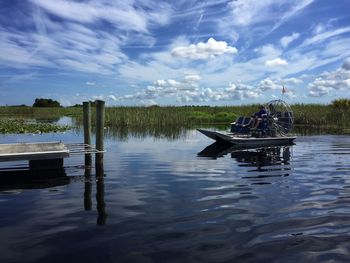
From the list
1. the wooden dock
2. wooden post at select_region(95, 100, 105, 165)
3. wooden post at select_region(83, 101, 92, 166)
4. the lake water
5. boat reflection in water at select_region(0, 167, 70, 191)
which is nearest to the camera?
the lake water

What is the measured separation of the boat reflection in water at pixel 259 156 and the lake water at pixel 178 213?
0.13m

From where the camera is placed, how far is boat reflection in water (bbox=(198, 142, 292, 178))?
1481 cm

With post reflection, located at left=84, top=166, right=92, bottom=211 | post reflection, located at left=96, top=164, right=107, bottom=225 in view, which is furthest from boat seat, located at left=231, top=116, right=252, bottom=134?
post reflection, located at left=84, top=166, right=92, bottom=211

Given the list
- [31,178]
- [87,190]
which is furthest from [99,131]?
[87,190]

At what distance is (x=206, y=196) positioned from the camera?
10.4m

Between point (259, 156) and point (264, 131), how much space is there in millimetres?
4550

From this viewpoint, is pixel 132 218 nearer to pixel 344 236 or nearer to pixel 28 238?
pixel 28 238

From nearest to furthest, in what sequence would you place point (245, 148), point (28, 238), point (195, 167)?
point (28, 238) < point (195, 167) < point (245, 148)

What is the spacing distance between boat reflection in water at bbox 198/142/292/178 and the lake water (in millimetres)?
134

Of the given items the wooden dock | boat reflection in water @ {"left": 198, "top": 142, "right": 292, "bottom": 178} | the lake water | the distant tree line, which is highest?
the distant tree line

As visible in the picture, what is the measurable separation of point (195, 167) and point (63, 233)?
8.40m

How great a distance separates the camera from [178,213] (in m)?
8.81

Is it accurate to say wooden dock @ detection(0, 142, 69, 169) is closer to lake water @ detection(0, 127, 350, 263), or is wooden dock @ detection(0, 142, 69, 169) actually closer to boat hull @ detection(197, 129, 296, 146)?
lake water @ detection(0, 127, 350, 263)

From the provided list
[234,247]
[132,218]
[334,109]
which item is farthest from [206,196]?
[334,109]
